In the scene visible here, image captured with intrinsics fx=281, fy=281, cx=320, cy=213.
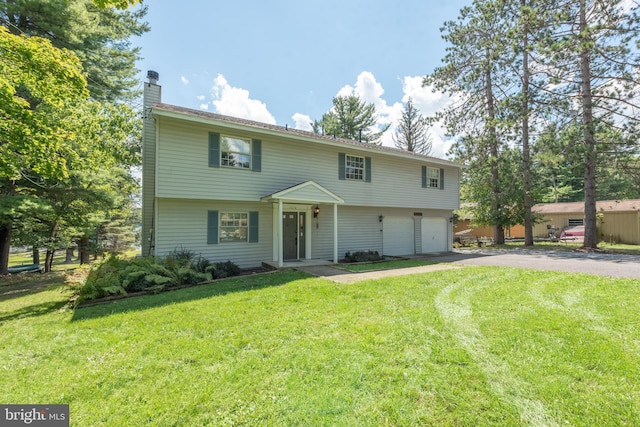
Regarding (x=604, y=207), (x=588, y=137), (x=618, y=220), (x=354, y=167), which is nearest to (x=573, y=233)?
(x=604, y=207)

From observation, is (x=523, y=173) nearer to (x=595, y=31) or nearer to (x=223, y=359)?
(x=595, y=31)

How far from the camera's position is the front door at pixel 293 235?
1101 cm

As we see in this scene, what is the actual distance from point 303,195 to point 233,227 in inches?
111

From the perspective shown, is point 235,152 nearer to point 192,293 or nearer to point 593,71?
point 192,293

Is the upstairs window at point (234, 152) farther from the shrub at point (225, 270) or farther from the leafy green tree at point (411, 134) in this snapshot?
the leafy green tree at point (411, 134)

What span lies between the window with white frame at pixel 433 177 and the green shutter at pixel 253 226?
9.08 m

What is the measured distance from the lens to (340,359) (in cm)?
335

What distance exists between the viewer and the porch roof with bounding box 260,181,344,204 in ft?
31.4

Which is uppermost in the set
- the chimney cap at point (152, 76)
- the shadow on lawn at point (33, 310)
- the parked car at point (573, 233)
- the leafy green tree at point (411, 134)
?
the leafy green tree at point (411, 134)

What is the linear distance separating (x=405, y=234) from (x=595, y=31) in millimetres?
11782

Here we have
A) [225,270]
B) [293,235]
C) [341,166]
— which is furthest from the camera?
[341,166]

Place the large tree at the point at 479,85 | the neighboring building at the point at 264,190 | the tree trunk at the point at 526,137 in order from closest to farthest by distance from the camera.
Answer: the neighboring building at the point at 264,190 < the tree trunk at the point at 526,137 < the large tree at the point at 479,85

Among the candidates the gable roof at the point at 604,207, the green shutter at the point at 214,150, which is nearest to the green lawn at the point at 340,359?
the green shutter at the point at 214,150

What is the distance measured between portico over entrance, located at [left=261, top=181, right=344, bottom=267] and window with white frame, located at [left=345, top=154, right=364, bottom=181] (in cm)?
185
